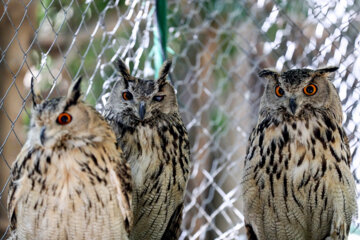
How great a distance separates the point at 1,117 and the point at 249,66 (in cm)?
189

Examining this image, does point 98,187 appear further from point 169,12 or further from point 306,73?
point 169,12

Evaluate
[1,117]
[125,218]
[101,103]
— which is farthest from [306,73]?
[1,117]

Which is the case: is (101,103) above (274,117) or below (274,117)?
above

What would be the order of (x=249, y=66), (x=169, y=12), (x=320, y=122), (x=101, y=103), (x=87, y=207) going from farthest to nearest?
(x=249, y=66)
(x=169, y=12)
(x=101, y=103)
(x=320, y=122)
(x=87, y=207)

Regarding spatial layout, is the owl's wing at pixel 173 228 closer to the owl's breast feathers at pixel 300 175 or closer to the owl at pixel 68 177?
the owl's breast feathers at pixel 300 175

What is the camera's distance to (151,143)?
2.31 metres

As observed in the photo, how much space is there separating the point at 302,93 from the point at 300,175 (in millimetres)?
325

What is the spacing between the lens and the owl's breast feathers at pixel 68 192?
192 cm

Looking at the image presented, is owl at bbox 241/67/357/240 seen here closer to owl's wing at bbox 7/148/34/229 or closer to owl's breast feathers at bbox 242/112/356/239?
owl's breast feathers at bbox 242/112/356/239

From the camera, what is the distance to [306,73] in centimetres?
236

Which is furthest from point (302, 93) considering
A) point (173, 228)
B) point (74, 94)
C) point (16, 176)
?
point (16, 176)

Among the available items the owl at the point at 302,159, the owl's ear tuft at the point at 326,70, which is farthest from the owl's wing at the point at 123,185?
the owl's ear tuft at the point at 326,70

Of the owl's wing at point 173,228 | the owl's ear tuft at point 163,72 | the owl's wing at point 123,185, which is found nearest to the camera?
the owl's wing at point 123,185

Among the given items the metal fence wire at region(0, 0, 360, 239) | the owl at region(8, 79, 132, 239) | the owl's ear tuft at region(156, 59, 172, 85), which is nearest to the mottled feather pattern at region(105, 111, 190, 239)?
the owl's ear tuft at region(156, 59, 172, 85)
